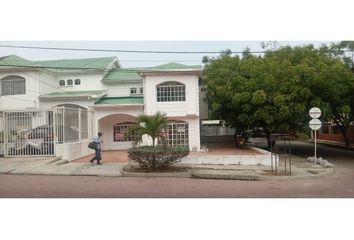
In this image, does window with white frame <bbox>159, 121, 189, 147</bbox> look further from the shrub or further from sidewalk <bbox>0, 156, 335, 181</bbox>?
the shrub

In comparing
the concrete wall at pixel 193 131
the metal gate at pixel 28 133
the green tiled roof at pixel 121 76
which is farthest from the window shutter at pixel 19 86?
Result: the concrete wall at pixel 193 131

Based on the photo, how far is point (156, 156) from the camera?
13.9 metres

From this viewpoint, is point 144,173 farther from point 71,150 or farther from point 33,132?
point 33,132

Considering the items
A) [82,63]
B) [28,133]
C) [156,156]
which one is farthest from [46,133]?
[82,63]

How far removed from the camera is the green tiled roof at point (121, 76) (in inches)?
1063

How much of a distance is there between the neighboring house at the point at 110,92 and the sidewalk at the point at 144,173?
6.59 meters

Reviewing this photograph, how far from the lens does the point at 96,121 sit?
23.8 metres

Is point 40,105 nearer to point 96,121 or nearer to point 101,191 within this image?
point 96,121

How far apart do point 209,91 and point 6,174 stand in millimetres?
13540

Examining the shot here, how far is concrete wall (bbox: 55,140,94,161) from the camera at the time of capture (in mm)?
17408

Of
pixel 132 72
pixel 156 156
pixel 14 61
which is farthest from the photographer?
pixel 132 72

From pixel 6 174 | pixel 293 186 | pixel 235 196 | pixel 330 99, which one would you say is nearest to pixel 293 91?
pixel 330 99

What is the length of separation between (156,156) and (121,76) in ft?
49.6

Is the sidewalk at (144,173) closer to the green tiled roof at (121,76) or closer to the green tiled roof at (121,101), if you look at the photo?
the green tiled roof at (121,101)
